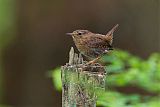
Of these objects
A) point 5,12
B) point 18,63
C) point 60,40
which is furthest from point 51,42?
point 5,12

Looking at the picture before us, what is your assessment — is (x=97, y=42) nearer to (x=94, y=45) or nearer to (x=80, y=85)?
(x=94, y=45)

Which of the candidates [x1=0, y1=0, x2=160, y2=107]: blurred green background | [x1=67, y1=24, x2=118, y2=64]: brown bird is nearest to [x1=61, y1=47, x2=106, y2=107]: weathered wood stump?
[x1=67, y1=24, x2=118, y2=64]: brown bird

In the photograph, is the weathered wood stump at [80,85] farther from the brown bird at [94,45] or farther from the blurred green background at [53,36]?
the blurred green background at [53,36]

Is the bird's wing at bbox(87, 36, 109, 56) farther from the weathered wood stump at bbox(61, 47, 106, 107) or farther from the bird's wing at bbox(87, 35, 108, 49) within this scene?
the weathered wood stump at bbox(61, 47, 106, 107)

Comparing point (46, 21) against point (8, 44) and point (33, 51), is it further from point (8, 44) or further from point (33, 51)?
point (8, 44)

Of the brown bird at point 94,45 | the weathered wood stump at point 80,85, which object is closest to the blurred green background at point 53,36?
the brown bird at point 94,45

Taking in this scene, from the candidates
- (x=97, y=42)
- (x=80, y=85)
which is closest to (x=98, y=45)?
(x=97, y=42)
